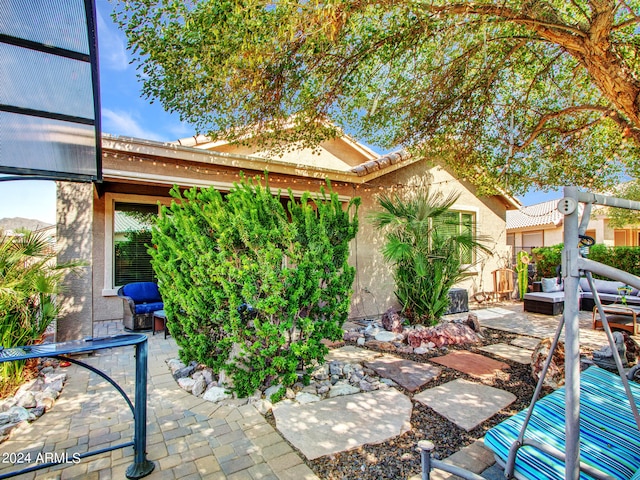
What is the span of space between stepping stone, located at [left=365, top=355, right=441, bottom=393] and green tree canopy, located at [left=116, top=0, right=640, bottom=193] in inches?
140

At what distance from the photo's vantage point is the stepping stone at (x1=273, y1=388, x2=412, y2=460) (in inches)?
117

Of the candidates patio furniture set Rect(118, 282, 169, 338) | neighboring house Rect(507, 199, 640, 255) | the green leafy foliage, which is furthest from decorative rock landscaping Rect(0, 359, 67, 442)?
neighboring house Rect(507, 199, 640, 255)

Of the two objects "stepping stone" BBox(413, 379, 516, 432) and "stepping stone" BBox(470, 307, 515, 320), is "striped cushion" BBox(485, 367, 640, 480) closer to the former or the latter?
"stepping stone" BBox(413, 379, 516, 432)

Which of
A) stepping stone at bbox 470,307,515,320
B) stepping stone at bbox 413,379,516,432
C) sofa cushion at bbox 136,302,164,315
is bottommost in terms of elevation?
stepping stone at bbox 470,307,515,320

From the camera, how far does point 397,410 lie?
3.60 metres

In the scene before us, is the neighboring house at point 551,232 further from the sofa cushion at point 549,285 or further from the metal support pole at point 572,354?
the metal support pole at point 572,354

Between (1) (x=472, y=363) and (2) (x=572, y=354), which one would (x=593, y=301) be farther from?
(2) (x=572, y=354)

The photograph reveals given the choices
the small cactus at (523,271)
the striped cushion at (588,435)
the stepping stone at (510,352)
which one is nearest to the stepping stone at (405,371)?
the stepping stone at (510,352)

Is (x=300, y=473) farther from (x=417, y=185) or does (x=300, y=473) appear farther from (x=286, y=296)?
(x=417, y=185)

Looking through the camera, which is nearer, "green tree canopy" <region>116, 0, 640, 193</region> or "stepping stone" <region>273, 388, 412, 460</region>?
"stepping stone" <region>273, 388, 412, 460</region>

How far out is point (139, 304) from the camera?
7344 millimetres

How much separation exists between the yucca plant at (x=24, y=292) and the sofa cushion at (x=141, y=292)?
2.23 metres

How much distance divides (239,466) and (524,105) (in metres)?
7.70

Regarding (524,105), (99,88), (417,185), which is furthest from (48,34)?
(417,185)
